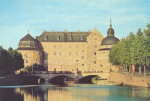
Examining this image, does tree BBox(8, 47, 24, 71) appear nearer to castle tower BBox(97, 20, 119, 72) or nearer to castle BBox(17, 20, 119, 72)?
castle BBox(17, 20, 119, 72)

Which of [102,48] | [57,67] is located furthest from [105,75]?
[57,67]

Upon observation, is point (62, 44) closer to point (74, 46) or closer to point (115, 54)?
point (74, 46)

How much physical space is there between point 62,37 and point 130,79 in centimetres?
6513

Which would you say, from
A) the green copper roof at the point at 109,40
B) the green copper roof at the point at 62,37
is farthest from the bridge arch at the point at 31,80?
the green copper roof at the point at 109,40

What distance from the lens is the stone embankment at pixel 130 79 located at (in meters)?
79.7

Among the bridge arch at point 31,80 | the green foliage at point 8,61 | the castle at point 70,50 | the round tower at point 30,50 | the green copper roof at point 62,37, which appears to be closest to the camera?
the green foliage at point 8,61

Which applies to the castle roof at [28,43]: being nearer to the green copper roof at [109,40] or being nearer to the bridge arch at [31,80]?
the bridge arch at [31,80]

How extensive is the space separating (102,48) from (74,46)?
1299 centimetres

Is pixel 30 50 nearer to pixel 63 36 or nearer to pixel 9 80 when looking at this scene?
pixel 63 36

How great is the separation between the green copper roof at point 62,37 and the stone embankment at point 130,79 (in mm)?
37287

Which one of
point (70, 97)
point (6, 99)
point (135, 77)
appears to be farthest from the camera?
point (135, 77)

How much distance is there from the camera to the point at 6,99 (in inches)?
2427

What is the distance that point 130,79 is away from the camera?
9062cm

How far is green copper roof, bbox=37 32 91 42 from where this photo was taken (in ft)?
493
